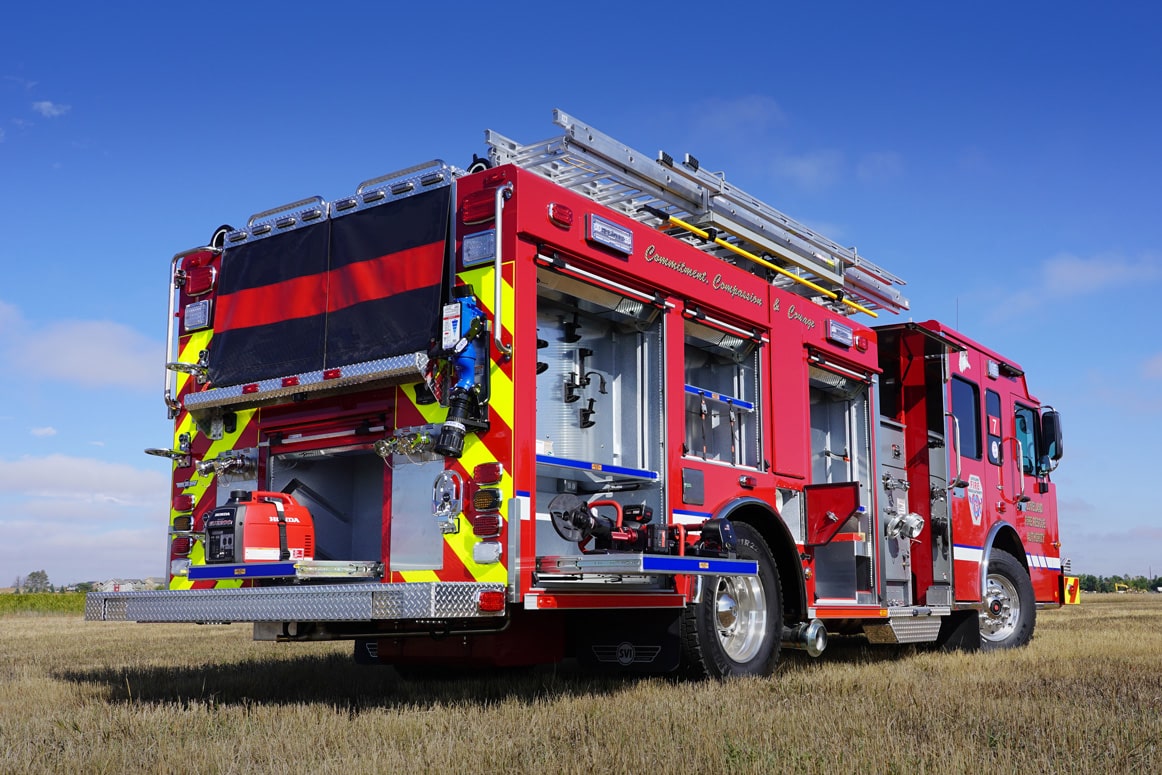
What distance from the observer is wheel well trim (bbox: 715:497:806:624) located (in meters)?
7.55

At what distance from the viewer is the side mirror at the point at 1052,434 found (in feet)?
38.4

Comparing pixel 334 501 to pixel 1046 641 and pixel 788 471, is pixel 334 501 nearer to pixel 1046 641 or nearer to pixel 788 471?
pixel 788 471

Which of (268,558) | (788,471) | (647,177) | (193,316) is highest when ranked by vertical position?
(647,177)

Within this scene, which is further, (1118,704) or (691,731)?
(1118,704)

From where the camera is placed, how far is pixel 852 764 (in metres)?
4.19

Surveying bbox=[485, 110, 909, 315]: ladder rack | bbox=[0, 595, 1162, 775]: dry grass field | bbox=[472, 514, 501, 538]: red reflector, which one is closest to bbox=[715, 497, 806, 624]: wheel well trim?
bbox=[0, 595, 1162, 775]: dry grass field

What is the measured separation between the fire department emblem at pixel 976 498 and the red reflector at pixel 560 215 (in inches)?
221

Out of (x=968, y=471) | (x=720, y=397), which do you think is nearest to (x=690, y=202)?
(x=720, y=397)

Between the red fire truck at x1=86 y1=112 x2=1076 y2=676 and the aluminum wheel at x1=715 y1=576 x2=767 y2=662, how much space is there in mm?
19

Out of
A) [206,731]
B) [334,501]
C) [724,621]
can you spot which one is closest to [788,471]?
[724,621]

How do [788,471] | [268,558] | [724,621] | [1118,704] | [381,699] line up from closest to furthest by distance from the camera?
[1118,704] → [268,558] → [381,699] → [724,621] → [788,471]

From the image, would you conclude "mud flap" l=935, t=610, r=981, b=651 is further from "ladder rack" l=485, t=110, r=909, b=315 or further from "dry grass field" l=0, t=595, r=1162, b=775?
"ladder rack" l=485, t=110, r=909, b=315

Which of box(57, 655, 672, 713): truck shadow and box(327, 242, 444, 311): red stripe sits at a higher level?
box(327, 242, 444, 311): red stripe

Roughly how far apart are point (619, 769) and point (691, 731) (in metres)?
0.78
